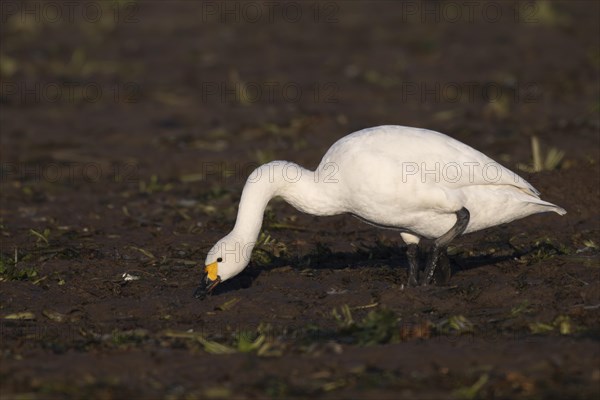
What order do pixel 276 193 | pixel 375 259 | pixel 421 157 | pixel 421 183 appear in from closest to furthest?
pixel 421 183 < pixel 421 157 < pixel 276 193 < pixel 375 259

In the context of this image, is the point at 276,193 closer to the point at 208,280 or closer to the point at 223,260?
the point at 223,260

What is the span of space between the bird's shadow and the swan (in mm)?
655

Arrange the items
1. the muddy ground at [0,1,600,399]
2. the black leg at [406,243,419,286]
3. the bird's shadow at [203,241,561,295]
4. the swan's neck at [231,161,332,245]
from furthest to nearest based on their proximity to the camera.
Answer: the bird's shadow at [203,241,561,295] < the black leg at [406,243,419,286] < the swan's neck at [231,161,332,245] < the muddy ground at [0,1,600,399]

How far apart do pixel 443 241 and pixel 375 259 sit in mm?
1238

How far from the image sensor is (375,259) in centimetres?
1039

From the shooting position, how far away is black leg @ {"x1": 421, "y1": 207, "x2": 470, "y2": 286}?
903 centimetres

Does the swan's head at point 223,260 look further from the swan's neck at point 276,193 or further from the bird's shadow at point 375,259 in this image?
the bird's shadow at point 375,259

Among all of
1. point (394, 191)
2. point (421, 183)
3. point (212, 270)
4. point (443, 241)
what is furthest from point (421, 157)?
point (212, 270)

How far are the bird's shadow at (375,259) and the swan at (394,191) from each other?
66 cm

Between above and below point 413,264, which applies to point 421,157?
above

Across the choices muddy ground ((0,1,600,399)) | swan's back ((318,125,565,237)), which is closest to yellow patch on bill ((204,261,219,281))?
muddy ground ((0,1,600,399))

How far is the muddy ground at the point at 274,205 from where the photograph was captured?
7094mm

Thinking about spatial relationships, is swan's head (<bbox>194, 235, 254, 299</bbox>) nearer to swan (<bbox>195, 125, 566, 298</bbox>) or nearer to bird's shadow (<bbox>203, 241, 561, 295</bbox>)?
swan (<bbox>195, 125, 566, 298</bbox>)

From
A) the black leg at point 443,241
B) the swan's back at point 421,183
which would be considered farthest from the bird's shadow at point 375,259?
the swan's back at point 421,183
